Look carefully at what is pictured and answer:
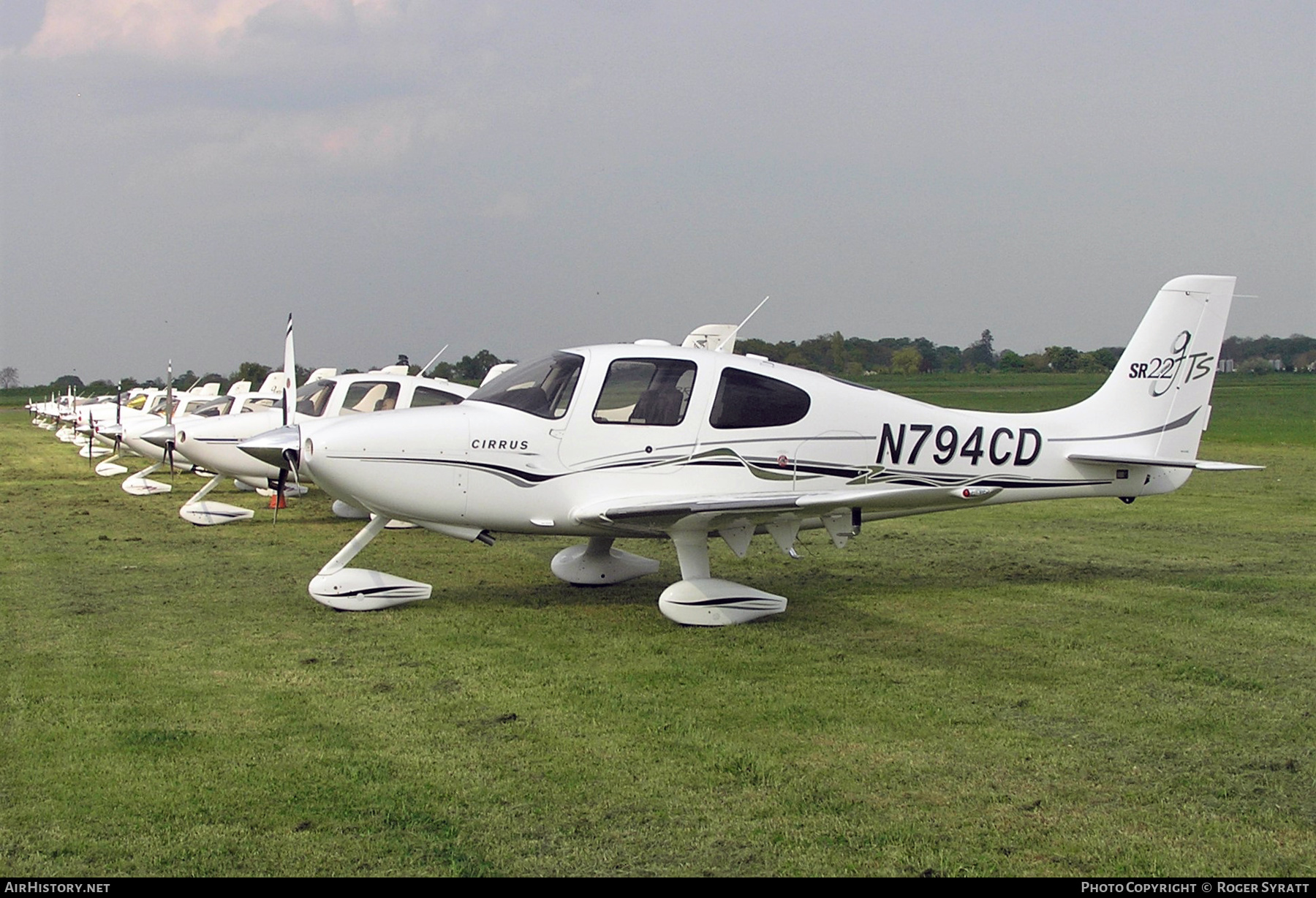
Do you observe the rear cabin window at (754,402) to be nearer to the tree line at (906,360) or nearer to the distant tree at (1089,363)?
the tree line at (906,360)

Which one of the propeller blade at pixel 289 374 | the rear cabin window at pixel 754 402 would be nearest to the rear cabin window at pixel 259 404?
the propeller blade at pixel 289 374

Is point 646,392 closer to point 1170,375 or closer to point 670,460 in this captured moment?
point 670,460

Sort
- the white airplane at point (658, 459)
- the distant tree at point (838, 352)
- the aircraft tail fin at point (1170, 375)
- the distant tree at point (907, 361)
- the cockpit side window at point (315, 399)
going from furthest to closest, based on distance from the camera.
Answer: the distant tree at point (907, 361)
the distant tree at point (838, 352)
the cockpit side window at point (315, 399)
the aircraft tail fin at point (1170, 375)
the white airplane at point (658, 459)

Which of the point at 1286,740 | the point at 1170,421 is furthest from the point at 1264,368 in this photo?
the point at 1286,740

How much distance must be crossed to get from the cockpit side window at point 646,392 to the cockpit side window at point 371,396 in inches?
279

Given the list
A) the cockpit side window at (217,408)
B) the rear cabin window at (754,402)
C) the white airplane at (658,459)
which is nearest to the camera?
the white airplane at (658,459)

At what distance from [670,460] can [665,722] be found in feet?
10.0

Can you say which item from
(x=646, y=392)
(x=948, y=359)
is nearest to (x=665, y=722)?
(x=646, y=392)

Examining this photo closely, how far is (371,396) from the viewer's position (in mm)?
15156

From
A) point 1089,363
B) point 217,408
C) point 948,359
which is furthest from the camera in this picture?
point 1089,363

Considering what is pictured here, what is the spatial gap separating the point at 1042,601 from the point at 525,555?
16.9 feet

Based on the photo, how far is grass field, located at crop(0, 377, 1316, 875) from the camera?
426 centimetres

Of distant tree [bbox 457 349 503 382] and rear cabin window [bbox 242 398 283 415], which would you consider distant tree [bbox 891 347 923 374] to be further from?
rear cabin window [bbox 242 398 283 415]

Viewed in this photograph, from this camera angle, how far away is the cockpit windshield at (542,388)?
865 centimetres
